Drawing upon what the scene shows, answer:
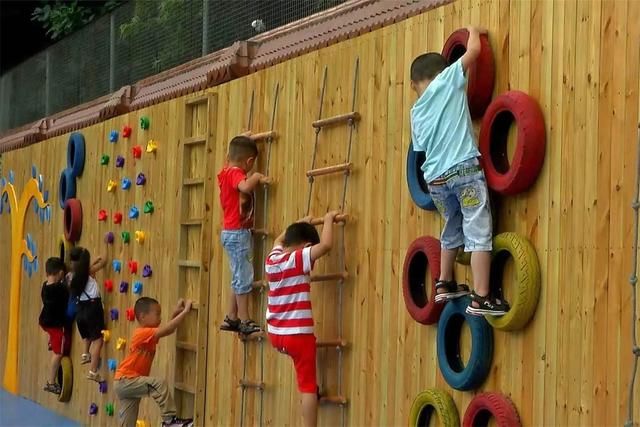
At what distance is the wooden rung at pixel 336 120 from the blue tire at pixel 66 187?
5529mm

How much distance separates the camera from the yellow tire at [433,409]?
5.67 metres

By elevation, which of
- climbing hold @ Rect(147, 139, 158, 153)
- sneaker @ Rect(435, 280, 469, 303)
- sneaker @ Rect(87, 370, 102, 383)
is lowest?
sneaker @ Rect(87, 370, 102, 383)

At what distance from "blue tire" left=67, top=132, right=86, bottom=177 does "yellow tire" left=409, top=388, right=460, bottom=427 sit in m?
6.91

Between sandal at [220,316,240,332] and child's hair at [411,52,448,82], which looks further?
sandal at [220,316,240,332]

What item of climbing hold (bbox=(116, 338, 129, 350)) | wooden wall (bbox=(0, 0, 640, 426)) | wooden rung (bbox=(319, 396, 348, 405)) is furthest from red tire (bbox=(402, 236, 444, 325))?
climbing hold (bbox=(116, 338, 129, 350))

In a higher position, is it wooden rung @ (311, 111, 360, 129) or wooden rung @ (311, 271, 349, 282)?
wooden rung @ (311, 111, 360, 129)

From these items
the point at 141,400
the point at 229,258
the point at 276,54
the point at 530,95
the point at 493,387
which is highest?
the point at 276,54

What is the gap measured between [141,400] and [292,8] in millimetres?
3903

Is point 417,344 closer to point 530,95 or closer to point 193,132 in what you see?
point 530,95

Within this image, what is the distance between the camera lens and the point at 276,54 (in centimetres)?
834

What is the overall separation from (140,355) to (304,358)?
8.65 feet

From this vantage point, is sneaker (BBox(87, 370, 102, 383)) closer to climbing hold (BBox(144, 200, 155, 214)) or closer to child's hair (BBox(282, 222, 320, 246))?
climbing hold (BBox(144, 200, 155, 214))

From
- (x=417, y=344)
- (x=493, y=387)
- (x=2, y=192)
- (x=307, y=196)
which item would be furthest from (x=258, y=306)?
(x=2, y=192)

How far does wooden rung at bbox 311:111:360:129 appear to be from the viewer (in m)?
6.88
